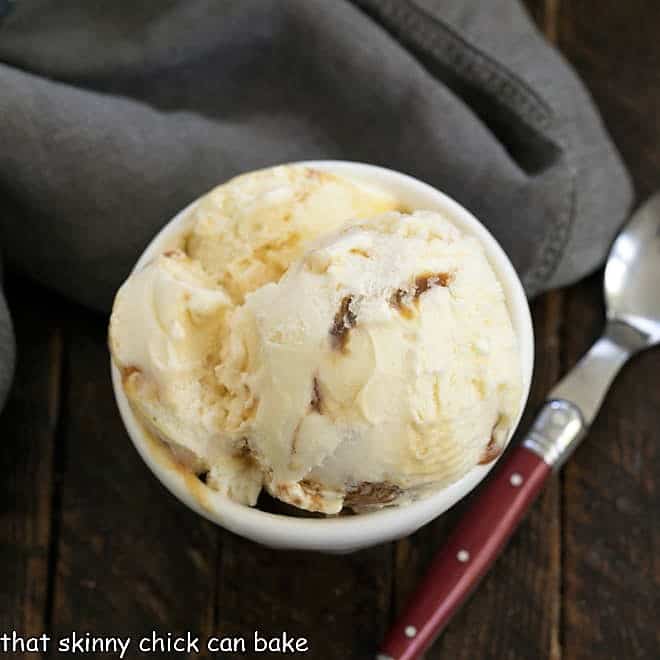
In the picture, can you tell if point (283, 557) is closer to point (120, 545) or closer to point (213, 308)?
point (120, 545)

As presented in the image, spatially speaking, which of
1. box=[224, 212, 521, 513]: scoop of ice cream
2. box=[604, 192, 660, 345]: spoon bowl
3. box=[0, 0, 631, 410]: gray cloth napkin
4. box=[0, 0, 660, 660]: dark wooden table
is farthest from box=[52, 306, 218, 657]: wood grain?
box=[604, 192, 660, 345]: spoon bowl

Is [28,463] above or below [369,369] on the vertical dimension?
below

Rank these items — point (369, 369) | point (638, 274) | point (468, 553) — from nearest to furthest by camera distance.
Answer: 1. point (369, 369)
2. point (468, 553)
3. point (638, 274)

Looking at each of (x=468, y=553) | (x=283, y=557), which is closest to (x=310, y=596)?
(x=283, y=557)

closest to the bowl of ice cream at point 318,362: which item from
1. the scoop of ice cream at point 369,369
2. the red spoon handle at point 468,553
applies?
the scoop of ice cream at point 369,369

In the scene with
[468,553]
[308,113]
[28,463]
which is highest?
[308,113]

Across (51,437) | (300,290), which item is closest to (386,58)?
(300,290)

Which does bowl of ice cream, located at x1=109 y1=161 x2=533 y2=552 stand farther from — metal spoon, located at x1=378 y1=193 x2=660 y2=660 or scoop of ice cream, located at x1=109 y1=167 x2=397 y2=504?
metal spoon, located at x1=378 y1=193 x2=660 y2=660

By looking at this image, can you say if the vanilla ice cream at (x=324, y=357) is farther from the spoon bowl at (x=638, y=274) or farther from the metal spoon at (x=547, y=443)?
the spoon bowl at (x=638, y=274)
